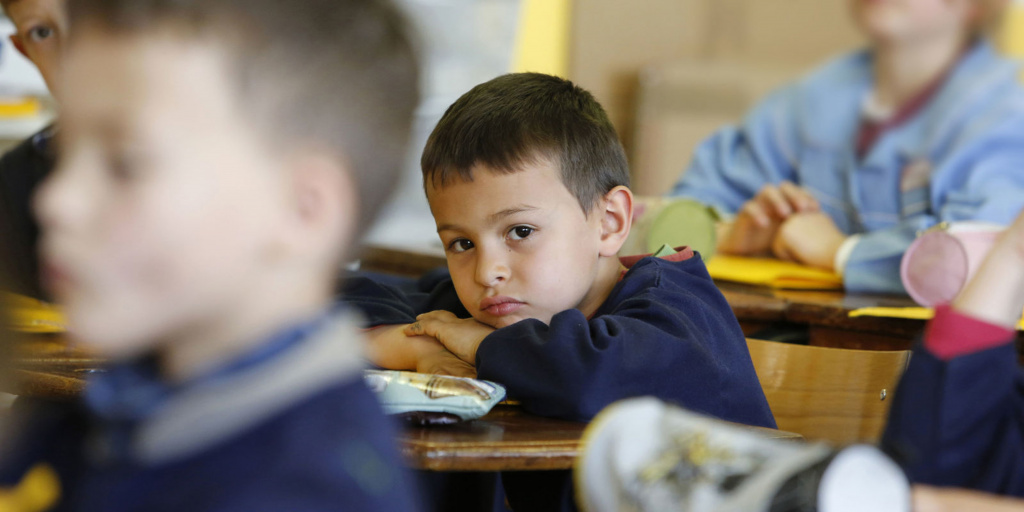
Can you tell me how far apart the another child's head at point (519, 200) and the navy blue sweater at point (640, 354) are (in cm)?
8

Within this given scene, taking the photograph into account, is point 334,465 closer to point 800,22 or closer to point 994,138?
point 994,138

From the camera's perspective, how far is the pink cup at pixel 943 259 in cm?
156

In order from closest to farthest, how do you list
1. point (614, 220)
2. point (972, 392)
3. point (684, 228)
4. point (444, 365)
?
point (972, 392) < point (444, 365) < point (614, 220) < point (684, 228)

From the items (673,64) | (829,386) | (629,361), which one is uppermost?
(673,64)

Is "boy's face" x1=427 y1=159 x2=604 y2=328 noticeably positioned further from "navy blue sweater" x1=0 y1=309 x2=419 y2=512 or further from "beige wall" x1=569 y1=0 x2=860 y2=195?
"beige wall" x1=569 y1=0 x2=860 y2=195

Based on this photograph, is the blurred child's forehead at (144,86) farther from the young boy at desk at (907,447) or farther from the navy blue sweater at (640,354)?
the navy blue sweater at (640,354)

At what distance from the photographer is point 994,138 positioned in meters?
2.24

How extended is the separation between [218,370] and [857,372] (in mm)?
956

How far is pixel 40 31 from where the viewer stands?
1.28m

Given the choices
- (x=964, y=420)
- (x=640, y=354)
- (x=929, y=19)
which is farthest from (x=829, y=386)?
(x=929, y=19)

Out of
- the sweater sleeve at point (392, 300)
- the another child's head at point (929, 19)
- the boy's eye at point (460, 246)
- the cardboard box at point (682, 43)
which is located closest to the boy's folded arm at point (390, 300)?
the sweater sleeve at point (392, 300)

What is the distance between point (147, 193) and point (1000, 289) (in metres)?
0.50

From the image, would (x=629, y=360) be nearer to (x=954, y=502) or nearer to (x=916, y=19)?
(x=954, y=502)

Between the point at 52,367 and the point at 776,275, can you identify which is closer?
the point at 52,367
